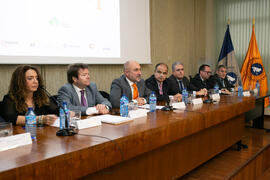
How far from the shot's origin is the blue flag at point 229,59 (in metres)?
5.78

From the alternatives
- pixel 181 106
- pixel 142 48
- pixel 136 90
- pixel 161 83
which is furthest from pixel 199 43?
pixel 181 106

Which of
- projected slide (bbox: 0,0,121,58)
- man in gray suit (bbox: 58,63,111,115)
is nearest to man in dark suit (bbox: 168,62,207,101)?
projected slide (bbox: 0,0,121,58)

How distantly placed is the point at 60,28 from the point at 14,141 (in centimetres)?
234

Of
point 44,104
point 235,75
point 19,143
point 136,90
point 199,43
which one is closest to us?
point 19,143

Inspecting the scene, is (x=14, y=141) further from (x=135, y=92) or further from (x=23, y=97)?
(x=135, y=92)

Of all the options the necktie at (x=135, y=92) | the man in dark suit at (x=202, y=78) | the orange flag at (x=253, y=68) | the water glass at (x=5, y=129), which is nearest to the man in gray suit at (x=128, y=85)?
the necktie at (x=135, y=92)

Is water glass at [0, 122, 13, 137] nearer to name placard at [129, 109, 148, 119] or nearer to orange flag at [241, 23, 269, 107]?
name placard at [129, 109, 148, 119]

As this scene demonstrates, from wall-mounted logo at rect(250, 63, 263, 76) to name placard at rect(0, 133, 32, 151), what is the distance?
17.9 ft

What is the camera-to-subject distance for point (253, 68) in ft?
18.7

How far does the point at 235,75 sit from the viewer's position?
5777 mm

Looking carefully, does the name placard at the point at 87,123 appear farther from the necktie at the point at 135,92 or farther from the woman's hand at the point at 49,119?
the necktie at the point at 135,92

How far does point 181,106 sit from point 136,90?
2.46ft

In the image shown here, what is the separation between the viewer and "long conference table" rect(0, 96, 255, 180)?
1.13 metres

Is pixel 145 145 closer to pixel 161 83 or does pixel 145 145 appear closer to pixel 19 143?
pixel 19 143
